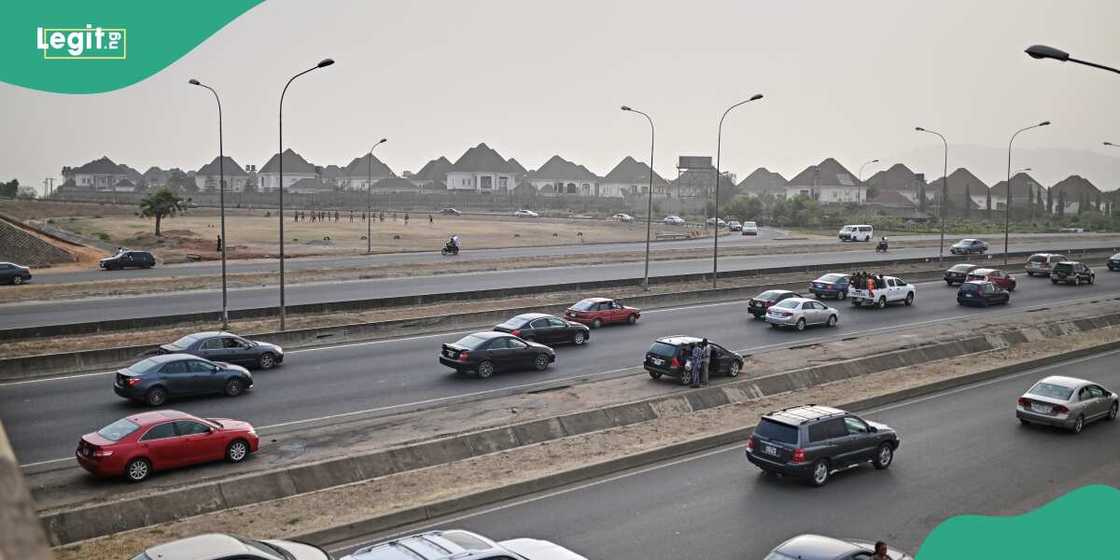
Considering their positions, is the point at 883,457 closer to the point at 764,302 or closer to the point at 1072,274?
the point at 764,302

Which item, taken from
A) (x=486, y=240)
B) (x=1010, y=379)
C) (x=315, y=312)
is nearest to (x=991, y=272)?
(x=1010, y=379)

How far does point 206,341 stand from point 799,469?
57.8ft

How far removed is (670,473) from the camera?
17.9 m

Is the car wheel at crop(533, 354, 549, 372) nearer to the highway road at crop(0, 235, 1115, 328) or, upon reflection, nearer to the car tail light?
the car tail light

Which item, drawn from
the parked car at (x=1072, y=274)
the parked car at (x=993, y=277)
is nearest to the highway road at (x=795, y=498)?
the parked car at (x=993, y=277)

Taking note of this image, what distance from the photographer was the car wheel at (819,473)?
17159 mm

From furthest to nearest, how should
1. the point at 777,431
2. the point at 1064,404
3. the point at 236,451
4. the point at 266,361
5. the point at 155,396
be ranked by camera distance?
the point at 266,361, the point at 155,396, the point at 1064,404, the point at 236,451, the point at 777,431

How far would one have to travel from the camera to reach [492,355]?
27344 millimetres

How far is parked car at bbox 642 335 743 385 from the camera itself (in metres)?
26.2

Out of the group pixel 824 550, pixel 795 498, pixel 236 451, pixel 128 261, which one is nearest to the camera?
pixel 824 550

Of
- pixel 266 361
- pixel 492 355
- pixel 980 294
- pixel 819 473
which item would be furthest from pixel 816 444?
pixel 980 294

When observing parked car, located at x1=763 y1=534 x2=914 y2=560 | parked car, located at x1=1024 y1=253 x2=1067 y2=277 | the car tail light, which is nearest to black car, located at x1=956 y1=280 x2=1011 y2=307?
parked car, located at x1=1024 y1=253 x2=1067 y2=277

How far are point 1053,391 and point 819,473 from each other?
8346 mm

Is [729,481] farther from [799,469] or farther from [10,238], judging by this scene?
[10,238]
